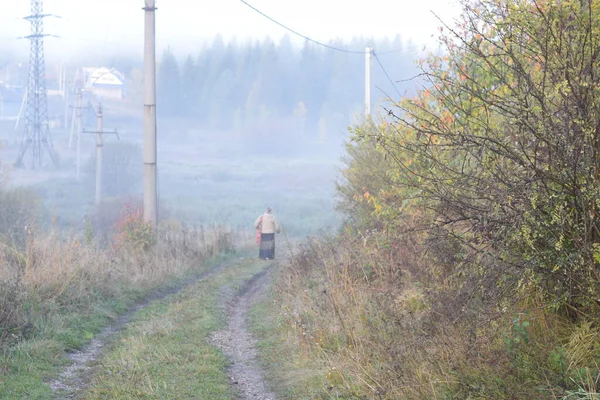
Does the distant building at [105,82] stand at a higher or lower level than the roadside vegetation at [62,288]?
higher

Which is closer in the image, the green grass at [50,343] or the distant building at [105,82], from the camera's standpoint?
the green grass at [50,343]

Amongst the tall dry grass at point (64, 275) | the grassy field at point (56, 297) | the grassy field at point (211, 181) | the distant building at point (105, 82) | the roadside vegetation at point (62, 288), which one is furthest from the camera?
the distant building at point (105, 82)

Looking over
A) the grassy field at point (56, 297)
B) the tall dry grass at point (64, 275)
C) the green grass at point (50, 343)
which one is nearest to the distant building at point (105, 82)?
the tall dry grass at point (64, 275)

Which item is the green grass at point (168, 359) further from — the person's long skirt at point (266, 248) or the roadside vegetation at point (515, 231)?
→ the person's long skirt at point (266, 248)

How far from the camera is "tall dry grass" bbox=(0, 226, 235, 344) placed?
10.0m

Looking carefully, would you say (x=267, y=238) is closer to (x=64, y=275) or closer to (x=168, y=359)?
(x=64, y=275)

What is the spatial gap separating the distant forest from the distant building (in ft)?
7.25

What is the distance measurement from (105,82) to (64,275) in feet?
361

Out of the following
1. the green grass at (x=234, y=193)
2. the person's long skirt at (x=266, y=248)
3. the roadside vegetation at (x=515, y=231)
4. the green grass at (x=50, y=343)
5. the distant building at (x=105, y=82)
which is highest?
the distant building at (x=105, y=82)

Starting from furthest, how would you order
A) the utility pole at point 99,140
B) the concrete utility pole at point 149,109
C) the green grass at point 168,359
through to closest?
the utility pole at point 99,140, the concrete utility pole at point 149,109, the green grass at point 168,359

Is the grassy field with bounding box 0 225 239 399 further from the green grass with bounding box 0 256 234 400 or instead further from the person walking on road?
the person walking on road

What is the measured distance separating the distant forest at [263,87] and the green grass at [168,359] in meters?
106

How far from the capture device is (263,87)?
13188cm

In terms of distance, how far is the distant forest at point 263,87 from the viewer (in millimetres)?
121438
